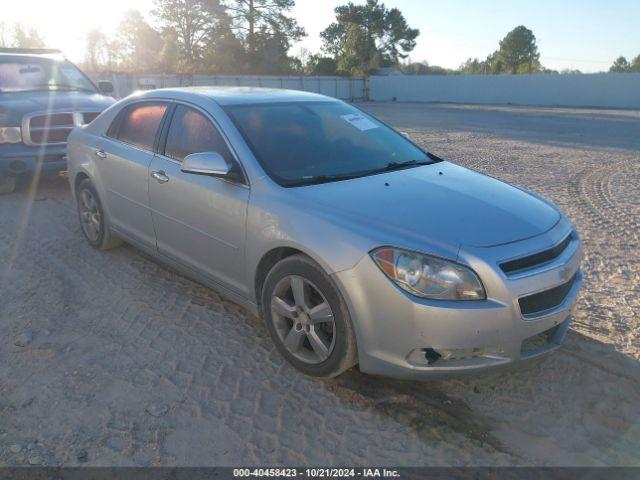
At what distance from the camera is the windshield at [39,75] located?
8.06 m

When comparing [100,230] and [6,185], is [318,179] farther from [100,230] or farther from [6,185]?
[6,185]

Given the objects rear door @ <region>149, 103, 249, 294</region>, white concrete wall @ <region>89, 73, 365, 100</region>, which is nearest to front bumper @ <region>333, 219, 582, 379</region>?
rear door @ <region>149, 103, 249, 294</region>

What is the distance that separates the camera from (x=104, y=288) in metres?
4.43

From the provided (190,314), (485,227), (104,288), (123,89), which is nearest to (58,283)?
(104,288)

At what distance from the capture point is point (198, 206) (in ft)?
12.0

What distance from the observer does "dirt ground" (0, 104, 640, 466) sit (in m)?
2.58

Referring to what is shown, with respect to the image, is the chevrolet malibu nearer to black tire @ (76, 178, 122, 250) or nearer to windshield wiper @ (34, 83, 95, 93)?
black tire @ (76, 178, 122, 250)

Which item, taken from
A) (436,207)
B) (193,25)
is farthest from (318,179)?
(193,25)

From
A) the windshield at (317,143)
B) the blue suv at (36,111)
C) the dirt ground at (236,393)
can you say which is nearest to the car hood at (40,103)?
the blue suv at (36,111)

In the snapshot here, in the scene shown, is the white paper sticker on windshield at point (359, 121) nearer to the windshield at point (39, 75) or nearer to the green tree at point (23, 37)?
the windshield at point (39, 75)

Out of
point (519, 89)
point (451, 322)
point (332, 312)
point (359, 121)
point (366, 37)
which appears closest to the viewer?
point (451, 322)

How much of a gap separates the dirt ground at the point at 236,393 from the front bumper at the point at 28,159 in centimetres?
295

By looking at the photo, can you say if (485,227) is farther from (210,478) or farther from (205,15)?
(205,15)

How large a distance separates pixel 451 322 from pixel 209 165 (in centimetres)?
175
